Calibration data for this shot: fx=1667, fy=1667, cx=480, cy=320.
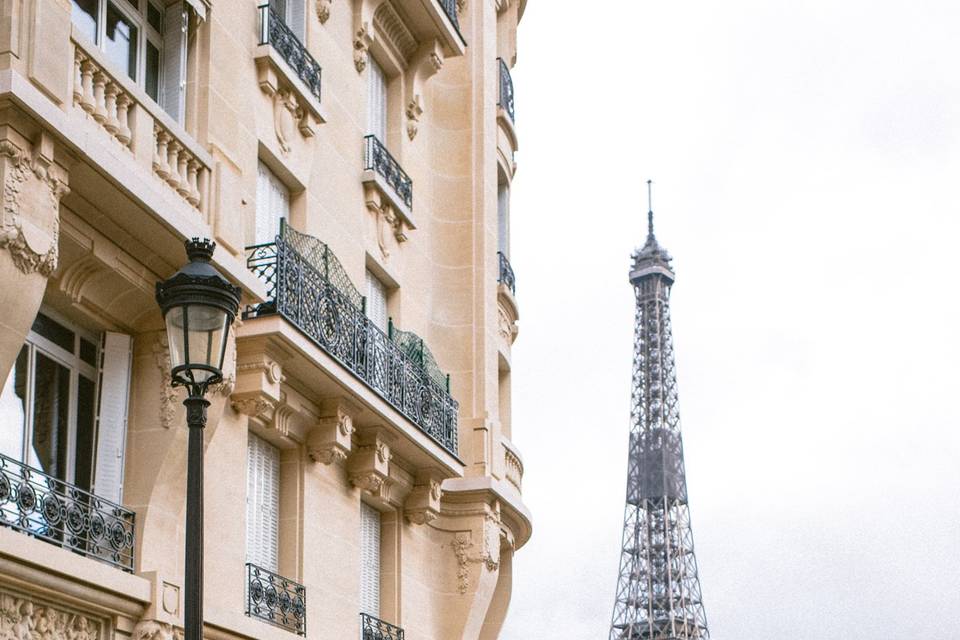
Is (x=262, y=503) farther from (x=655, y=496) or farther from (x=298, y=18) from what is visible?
(x=655, y=496)

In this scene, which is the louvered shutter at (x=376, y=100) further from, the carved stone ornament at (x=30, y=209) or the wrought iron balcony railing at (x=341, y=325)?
the carved stone ornament at (x=30, y=209)

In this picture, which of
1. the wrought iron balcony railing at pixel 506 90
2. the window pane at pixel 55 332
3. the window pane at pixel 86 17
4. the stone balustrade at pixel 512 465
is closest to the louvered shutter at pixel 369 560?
the stone balustrade at pixel 512 465

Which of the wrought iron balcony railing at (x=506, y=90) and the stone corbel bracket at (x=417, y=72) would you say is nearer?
the stone corbel bracket at (x=417, y=72)

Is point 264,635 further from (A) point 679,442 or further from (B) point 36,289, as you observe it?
(A) point 679,442

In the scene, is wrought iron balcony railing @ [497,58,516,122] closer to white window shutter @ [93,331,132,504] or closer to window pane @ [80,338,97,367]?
white window shutter @ [93,331,132,504]

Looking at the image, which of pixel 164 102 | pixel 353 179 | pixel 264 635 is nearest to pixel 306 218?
pixel 353 179

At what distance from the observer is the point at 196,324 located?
10625mm

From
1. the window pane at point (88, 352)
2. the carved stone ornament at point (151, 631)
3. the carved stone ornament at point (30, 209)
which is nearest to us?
the carved stone ornament at point (30, 209)

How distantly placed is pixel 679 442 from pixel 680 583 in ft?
35.2

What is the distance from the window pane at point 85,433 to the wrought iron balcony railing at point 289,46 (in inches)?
213

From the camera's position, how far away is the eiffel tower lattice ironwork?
123 meters

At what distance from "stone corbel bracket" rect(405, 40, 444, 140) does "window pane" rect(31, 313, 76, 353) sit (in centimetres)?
977

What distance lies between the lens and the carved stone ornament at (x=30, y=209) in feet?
40.3

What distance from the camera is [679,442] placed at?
12688cm
